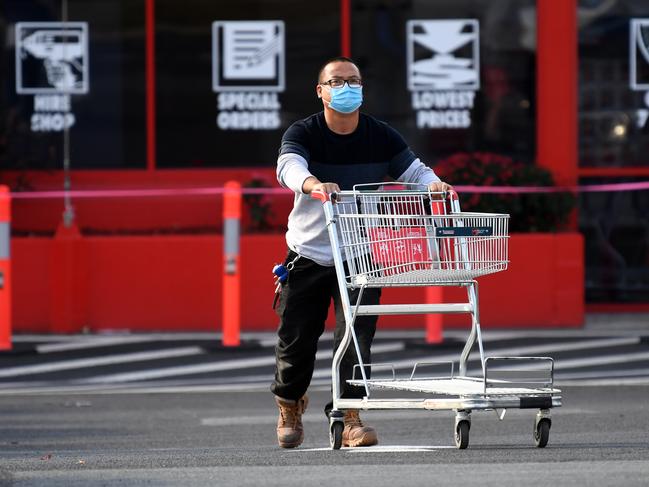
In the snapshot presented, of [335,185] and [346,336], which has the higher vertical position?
[335,185]

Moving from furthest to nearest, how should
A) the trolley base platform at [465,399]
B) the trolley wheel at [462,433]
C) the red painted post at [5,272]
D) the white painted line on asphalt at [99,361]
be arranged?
the red painted post at [5,272]
the white painted line on asphalt at [99,361]
the trolley wheel at [462,433]
the trolley base platform at [465,399]

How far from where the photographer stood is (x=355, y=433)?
323 inches

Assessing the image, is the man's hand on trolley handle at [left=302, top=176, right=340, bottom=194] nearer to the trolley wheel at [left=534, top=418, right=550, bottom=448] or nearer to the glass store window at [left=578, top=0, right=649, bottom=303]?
the trolley wheel at [left=534, top=418, right=550, bottom=448]

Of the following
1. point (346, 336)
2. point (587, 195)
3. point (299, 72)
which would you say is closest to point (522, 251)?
point (587, 195)

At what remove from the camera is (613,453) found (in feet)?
24.4

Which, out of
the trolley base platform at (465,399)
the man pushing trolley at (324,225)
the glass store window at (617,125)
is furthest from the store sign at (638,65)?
the trolley base platform at (465,399)

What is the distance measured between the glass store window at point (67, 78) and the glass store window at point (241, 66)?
0.33 metres

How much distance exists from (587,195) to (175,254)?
410 centimetres

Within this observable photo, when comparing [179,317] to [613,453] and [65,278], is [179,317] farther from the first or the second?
[613,453]

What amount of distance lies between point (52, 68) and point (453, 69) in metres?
3.93

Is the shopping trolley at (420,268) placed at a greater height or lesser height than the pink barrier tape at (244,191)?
lesser

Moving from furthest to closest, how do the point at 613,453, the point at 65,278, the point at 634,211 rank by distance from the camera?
1. the point at 634,211
2. the point at 65,278
3. the point at 613,453

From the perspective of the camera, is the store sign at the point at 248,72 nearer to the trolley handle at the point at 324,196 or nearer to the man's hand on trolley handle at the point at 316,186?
the man's hand on trolley handle at the point at 316,186

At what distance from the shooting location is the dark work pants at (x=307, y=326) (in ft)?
26.9
